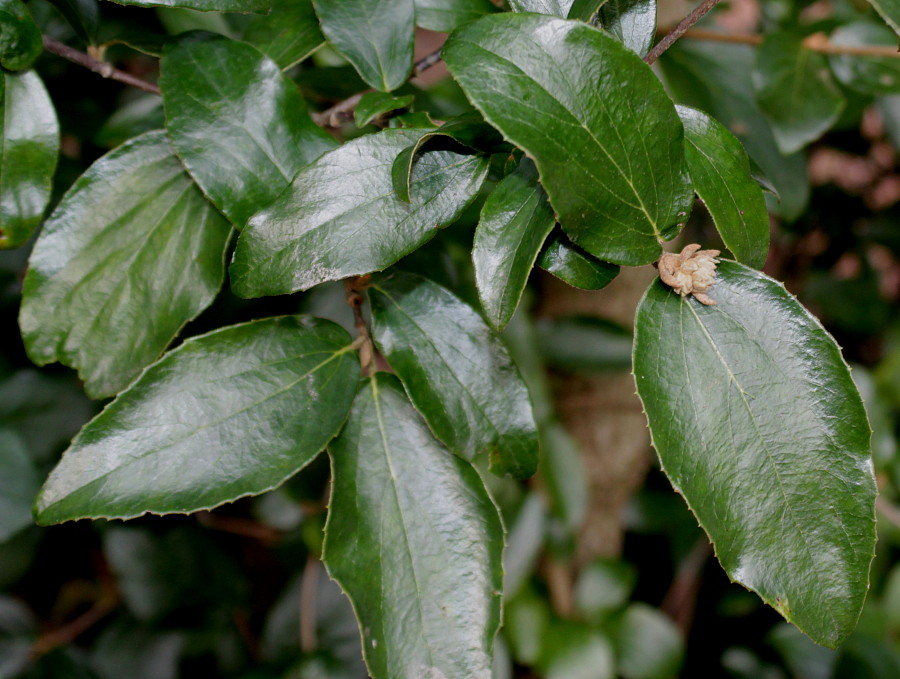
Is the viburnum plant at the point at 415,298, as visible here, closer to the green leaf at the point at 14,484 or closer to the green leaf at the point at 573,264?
the green leaf at the point at 573,264

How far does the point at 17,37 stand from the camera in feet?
1.50

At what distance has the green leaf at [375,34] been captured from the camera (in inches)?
19.3

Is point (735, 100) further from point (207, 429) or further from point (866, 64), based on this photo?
point (207, 429)

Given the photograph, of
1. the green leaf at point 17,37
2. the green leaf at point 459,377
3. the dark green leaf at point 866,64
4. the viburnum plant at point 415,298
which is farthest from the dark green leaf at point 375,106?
the dark green leaf at point 866,64

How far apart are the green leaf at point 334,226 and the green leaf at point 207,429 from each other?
8cm

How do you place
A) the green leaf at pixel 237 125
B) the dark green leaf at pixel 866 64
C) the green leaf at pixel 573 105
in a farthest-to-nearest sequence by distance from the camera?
the dark green leaf at pixel 866 64, the green leaf at pixel 237 125, the green leaf at pixel 573 105

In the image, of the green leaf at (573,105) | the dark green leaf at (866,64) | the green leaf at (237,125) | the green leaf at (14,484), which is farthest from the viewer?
the dark green leaf at (866,64)

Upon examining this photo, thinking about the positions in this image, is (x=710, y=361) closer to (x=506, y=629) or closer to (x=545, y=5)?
(x=545, y=5)

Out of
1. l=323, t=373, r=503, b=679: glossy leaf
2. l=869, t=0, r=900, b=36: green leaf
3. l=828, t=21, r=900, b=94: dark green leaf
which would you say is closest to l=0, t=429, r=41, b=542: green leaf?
l=323, t=373, r=503, b=679: glossy leaf

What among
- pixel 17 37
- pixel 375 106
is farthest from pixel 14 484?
pixel 375 106

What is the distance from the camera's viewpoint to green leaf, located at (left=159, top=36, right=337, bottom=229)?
0.46 m

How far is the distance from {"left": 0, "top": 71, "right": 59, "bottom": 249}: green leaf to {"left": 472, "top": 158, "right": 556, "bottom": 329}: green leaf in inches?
12.6

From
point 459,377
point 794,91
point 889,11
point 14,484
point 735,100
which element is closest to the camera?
point 889,11

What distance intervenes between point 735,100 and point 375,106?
63 centimetres
